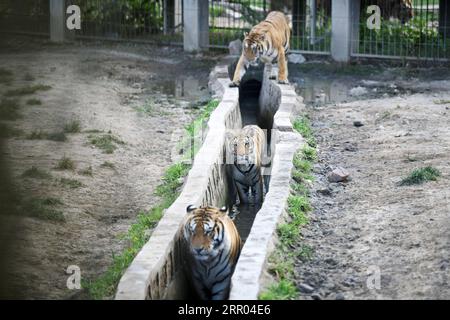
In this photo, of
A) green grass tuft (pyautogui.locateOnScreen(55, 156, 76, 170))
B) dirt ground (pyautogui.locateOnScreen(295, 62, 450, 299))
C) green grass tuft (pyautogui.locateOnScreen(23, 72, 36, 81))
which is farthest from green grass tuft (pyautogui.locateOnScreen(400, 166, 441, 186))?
green grass tuft (pyautogui.locateOnScreen(23, 72, 36, 81))

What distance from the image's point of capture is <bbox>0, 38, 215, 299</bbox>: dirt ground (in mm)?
7090

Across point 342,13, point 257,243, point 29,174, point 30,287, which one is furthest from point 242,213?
point 342,13

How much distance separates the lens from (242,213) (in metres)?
9.26

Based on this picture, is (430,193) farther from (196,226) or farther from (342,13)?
(342,13)

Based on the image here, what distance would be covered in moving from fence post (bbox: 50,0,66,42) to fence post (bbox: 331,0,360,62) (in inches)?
194

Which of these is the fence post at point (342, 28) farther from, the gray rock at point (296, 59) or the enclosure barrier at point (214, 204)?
the enclosure barrier at point (214, 204)

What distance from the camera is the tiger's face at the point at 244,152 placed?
9.08m

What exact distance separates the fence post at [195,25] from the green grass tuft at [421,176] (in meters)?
7.96

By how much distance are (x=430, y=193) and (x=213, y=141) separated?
244 centimetres

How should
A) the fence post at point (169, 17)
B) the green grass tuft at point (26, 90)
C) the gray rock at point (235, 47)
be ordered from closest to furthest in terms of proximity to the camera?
the green grass tuft at point (26, 90) → the gray rock at point (235, 47) → the fence post at point (169, 17)

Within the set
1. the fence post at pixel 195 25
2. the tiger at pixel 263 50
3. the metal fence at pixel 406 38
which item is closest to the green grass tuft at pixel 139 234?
the tiger at pixel 263 50

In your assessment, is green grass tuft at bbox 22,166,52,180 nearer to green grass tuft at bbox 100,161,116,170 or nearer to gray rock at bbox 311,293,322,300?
green grass tuft at bbox 100,161,116,170

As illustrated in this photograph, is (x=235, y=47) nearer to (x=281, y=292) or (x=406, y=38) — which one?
(x=406, y=38)
